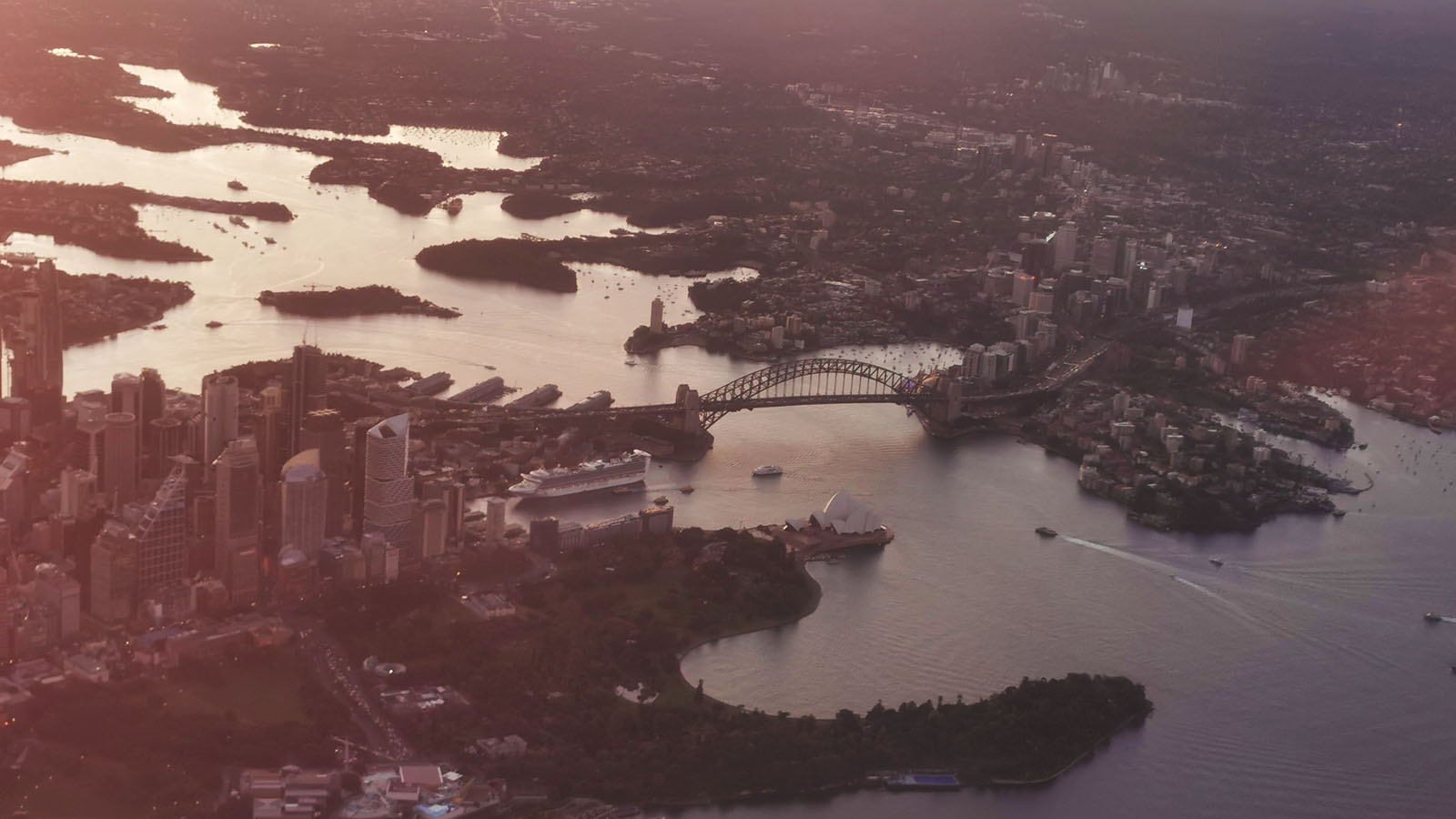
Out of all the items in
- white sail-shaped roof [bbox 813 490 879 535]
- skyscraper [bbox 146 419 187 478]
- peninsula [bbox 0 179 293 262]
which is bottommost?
white sail-shaped roof [bbox 813 490 879 535]

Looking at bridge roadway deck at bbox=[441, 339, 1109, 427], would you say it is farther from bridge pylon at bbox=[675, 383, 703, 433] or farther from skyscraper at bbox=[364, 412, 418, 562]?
skyscraper at bbox=[364, 412, 418, 562]

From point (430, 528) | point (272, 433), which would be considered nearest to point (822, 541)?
point (430, 528)

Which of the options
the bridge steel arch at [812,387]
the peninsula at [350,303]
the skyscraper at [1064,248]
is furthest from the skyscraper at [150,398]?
the skyscraper at [1064,248]

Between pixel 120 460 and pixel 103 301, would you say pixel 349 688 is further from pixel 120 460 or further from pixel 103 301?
pixel 103 301

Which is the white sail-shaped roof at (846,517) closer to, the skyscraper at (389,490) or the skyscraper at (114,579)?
the skyscraper at (389,490)

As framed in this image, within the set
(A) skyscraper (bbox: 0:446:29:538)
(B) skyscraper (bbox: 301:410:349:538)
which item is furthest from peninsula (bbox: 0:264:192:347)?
(B) skyscraper (bbox: 301:410:349:538)

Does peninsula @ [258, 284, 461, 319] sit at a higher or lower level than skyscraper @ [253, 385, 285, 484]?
lower
